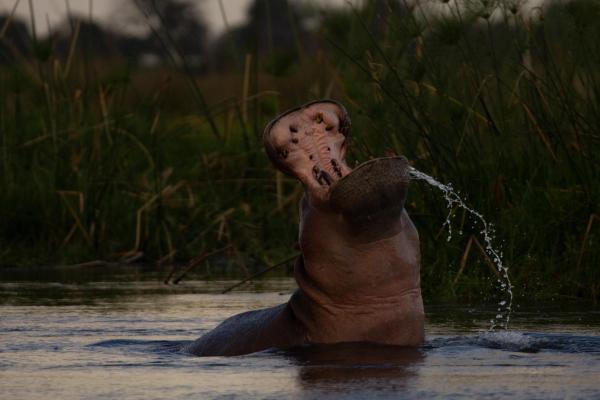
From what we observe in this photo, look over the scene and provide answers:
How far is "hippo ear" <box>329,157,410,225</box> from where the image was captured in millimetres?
4066

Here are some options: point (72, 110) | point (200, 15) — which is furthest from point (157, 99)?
point (200, 15)

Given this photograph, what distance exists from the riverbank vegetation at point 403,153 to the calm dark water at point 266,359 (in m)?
0.46

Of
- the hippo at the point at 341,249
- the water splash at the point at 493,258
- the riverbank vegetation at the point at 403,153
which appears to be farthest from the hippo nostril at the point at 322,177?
the riverbank vegetation at the point at 403,153

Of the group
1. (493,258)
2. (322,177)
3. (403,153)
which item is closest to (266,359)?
(322,177)

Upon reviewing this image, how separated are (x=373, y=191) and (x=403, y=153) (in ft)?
8.41

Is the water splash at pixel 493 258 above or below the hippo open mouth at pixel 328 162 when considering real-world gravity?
below

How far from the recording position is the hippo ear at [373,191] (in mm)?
4066

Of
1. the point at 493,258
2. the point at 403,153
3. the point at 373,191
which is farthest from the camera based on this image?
the point at 403,153

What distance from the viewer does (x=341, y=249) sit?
13.8 feet

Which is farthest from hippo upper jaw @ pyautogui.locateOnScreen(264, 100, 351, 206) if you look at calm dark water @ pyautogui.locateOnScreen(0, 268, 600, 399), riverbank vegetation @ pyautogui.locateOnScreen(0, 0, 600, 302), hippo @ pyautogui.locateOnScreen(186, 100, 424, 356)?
riverbank vegetation @ pyautogui.locateOnScreen(0, 0, 600, 302)

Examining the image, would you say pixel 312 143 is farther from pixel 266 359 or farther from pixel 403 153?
pixel 403 153

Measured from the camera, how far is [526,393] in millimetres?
3508

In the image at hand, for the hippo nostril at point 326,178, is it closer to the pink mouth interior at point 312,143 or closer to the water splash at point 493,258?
the pink mouth interior at point 312,143

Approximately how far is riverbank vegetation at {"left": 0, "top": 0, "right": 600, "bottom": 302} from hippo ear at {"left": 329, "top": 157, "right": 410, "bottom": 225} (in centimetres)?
167
